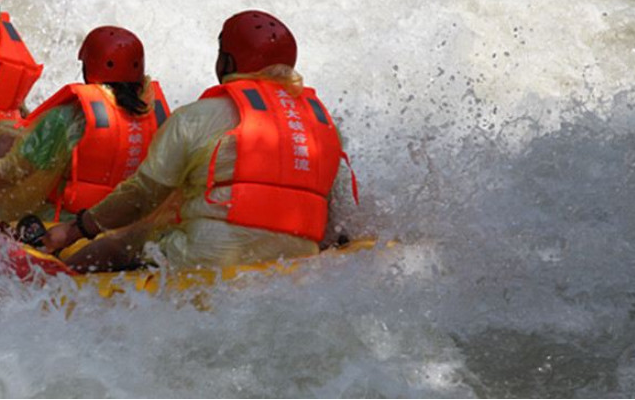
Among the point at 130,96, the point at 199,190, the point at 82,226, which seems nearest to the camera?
the point at 199,190

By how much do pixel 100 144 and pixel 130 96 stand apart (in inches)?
9.3

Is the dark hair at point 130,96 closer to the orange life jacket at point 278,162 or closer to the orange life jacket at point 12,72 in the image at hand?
the orange life jacket at point 278,162

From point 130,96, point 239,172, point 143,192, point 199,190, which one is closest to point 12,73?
point 130,96

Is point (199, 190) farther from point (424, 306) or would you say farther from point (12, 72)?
point (12, 72)

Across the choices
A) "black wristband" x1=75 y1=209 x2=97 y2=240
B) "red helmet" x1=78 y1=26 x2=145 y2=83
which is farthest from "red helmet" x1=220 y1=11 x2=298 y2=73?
"black wristband" x1=75 y1=209 x2=97 y2=240

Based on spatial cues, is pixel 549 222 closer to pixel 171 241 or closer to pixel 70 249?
pixel 171 241

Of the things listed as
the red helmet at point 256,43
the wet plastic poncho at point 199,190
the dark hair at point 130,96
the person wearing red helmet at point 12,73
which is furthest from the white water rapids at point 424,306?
the person wearing red helmet at point 12,73

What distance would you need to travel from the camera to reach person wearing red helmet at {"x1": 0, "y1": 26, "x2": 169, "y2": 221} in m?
4.76

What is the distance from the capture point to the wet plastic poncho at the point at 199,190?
4.28 meters

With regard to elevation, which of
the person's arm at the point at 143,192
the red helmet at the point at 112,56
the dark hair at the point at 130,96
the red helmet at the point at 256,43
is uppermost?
the red helmet at the point at 256,43

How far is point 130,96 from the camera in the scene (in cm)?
484

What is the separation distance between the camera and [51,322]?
162 inches

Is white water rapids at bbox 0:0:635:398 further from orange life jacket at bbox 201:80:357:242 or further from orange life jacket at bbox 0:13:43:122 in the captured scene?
orange life jacket at bbox 0:13:43:122

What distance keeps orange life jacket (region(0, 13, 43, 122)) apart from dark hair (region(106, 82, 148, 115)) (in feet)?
2.83
